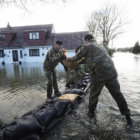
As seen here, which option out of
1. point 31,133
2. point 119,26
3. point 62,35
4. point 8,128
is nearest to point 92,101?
point 31,133

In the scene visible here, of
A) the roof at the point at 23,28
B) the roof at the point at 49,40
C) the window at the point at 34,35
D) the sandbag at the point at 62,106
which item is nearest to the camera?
the sandbag at the point at 62,106

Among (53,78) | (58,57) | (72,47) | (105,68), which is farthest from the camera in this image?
(72,47)

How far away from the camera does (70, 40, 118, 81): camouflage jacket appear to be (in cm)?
252

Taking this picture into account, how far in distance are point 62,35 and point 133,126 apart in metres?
20.0

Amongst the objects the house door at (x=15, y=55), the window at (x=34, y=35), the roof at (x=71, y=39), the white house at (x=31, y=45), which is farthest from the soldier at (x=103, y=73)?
the window at (x=34, y=35)

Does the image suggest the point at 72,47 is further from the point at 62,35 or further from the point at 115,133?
the point at 115,133

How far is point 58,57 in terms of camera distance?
3902mm

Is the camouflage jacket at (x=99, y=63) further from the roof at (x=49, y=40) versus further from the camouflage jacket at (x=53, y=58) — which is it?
the roof at (x=49, y=40)

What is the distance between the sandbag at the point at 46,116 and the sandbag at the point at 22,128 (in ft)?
0.39

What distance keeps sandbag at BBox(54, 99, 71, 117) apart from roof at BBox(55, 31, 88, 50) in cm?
1613

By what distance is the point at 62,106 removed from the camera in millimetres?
2832

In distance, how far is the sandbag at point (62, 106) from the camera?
273 centimetres

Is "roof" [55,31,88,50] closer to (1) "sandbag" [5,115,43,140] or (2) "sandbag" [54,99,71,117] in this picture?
(2) "sandbag" [54,99,71,117]

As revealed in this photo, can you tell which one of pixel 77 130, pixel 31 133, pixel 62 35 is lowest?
pixel 77 130
